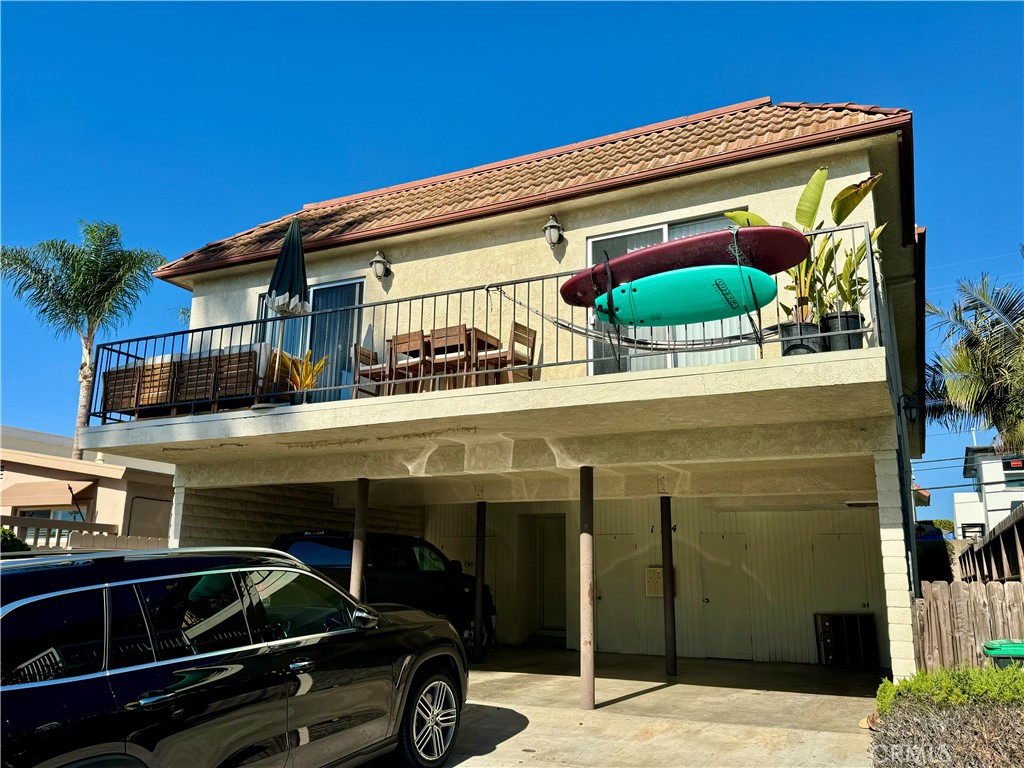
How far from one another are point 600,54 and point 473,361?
14.7 feet

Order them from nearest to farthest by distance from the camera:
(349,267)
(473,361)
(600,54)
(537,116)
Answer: (473,361) → (600,54) → (349,267) → (537,116)

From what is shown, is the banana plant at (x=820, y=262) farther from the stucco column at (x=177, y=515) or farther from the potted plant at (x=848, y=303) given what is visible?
the stucco column at (x=177, y=515)

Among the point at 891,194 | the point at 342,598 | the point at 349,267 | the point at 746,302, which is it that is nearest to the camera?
the point at 342,598

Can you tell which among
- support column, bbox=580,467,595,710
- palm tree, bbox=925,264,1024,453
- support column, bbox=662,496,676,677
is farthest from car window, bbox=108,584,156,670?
palm tree, bbox=925,264,1024,453

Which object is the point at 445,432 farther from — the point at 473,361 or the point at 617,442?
the point at 617,442

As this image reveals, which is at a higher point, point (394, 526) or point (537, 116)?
point (537, 116)

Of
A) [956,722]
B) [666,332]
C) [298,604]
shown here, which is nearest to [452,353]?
[666,332]

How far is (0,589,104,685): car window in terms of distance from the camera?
2992mm

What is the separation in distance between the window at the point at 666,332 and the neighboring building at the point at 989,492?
1181 cm

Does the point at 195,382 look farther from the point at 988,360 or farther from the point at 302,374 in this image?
the point at 988,360

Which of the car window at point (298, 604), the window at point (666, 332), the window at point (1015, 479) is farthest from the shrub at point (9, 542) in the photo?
the window at point (1015, 479)

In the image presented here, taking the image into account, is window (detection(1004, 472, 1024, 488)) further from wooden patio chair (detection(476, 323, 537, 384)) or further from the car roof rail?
the car roof rail

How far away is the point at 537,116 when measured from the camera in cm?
1361

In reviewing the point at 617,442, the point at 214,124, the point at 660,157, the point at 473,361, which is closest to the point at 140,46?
the point at 214,124
